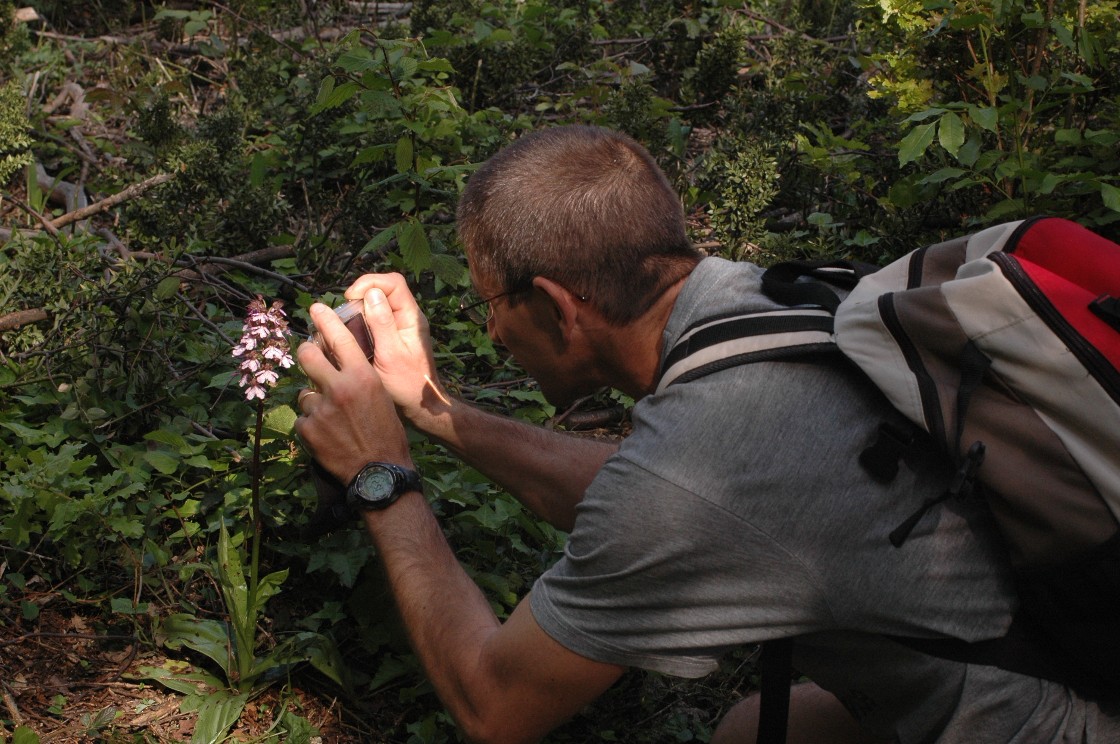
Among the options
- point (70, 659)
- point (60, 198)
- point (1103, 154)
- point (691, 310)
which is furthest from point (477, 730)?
point (60, 198)

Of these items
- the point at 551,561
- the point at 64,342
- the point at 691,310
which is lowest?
the point at 551,561

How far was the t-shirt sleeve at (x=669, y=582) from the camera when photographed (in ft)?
6.10

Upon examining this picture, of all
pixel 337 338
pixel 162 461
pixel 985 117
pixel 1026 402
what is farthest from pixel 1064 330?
pixel 162 461

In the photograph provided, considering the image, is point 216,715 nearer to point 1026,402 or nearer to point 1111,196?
point 1026,402

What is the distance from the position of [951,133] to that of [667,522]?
1947 millimetres

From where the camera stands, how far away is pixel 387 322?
279cm

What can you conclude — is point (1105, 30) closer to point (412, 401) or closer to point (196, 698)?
point (412, 401)

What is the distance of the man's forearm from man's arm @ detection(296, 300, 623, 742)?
419 mm

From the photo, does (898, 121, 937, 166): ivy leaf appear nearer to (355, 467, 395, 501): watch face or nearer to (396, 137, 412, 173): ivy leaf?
(396, 137, 412, 173): ivy leaf

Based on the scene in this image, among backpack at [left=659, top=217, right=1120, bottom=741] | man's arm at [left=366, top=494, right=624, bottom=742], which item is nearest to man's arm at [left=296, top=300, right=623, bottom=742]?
man's arm at [left=366, top=494, right=624, bottom=742]

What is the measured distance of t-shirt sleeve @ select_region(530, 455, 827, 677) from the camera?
1859mm

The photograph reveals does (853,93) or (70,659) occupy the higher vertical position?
(853,93)

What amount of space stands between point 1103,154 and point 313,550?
2.85 meters

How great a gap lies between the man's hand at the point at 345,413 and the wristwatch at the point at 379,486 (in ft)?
0.12
